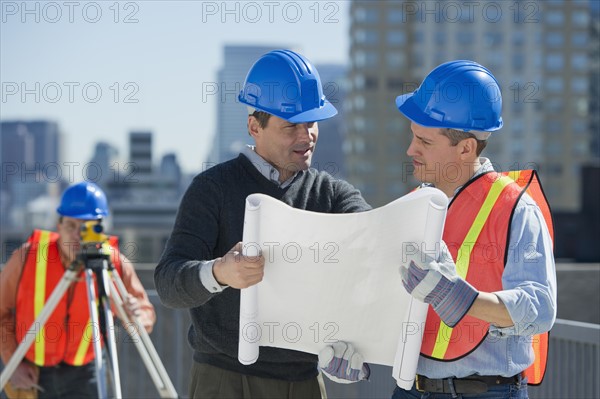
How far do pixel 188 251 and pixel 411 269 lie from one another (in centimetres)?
91

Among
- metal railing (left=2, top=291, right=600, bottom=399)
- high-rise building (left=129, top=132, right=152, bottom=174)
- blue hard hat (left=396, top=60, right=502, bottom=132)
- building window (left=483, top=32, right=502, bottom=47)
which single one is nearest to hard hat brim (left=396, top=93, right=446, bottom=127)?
blue hard hat (left=396, top=60, right=502, bottom=132)

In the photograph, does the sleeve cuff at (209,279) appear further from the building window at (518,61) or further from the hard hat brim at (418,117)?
the building window at (518,61)

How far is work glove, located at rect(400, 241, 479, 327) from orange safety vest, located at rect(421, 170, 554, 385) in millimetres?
238

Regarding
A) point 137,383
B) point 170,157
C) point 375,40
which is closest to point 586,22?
point 375,40

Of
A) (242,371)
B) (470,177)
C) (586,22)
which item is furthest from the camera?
(586,22)

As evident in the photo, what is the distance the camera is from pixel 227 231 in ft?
11.1

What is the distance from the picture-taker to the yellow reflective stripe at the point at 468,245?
2.95 metres

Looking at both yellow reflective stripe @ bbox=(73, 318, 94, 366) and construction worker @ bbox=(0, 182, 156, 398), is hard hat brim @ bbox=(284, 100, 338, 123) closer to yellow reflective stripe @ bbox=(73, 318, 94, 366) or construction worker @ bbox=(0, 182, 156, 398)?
construction worker @ bbox=(0, 182, 156, 398)

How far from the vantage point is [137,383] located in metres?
7.59

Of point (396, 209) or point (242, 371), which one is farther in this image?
point (242, 371)

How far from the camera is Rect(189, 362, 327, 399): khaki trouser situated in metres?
3.43

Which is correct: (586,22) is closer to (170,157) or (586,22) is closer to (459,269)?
(170,157)

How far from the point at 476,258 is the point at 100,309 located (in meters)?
2.90

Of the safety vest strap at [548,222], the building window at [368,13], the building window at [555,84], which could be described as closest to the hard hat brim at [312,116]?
the safety vest strap at [548,222]
